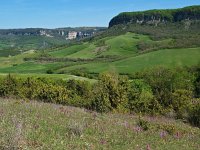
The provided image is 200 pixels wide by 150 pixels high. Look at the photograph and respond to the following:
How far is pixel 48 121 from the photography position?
43.9ft

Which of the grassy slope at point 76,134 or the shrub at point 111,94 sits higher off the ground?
the grassy slope at point 76,134

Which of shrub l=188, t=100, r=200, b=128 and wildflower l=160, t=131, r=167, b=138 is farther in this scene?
shrub l=188, t=100, r=200, b=128

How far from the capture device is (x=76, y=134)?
1159 cm

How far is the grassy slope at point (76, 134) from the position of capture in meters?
9.14

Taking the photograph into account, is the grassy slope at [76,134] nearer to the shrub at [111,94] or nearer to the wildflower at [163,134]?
the wildflower at [163,134]

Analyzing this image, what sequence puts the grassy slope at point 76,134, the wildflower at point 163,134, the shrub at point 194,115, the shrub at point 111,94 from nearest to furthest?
the grassy slope at point 76,134, the wildflower at point 163,134, the shrub at point 194,115, the shrub at point 111,94

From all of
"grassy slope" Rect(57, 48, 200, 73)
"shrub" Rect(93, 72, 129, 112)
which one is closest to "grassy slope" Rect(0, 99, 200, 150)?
"shrub" Rect(93, 72, 129, 112)

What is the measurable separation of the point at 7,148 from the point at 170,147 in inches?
235

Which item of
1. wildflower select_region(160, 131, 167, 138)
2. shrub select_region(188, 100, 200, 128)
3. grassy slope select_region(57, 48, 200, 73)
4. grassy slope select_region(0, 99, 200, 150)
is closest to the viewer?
grassy slope select_region(0, 99, 200, 150)

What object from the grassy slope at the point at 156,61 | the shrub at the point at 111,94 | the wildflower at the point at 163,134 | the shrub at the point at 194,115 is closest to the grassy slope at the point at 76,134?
the wildflower at the point at 163,134

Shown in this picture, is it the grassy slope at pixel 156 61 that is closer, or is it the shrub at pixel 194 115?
the shrub at pixel 194 115

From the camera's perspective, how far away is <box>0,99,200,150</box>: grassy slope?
9.14 m

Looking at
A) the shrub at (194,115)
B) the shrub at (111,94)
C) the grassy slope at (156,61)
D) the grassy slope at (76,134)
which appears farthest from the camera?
the grassy slope at (156,61)

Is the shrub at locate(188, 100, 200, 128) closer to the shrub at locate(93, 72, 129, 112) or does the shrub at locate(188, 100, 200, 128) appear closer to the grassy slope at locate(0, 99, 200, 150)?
the shrub at locate(93, 72, 129, 112)
